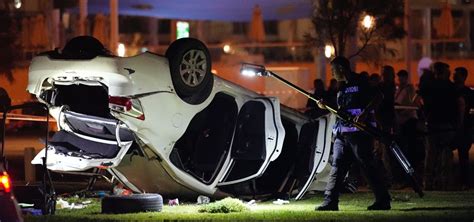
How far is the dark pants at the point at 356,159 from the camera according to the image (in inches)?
472

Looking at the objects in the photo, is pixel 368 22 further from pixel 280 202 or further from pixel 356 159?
pixel 356 159

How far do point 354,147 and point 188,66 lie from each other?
1954mm

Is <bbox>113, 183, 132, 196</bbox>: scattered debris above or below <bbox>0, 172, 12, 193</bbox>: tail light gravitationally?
below

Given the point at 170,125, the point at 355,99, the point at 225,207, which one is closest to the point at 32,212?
the point at 170,125

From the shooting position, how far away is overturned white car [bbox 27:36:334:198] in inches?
462

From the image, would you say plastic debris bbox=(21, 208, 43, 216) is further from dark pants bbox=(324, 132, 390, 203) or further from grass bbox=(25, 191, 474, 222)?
dark pants bbox=(324, 132, 390, 203)

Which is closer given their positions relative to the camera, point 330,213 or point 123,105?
point 123,105

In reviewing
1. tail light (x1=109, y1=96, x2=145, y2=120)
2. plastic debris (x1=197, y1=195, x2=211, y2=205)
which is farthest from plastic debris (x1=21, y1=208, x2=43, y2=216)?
plastic debris (x1=197, y1=195, x2=211, y2=205)

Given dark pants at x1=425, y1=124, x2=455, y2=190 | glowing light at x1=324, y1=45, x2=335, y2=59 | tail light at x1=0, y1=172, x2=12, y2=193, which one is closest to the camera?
tail light at x1=0, y1=172, x2=12, y2=193

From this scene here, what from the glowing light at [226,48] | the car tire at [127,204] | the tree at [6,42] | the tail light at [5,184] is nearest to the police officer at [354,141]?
the car tire at [127,204]

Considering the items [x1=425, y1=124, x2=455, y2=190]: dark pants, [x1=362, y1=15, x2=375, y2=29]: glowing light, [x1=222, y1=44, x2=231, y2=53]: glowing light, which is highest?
[x1=222, y1=44, x2=231, y2=53]: glowing light

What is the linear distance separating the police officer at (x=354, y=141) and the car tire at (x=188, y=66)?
4.32 feet

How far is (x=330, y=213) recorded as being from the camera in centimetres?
1168

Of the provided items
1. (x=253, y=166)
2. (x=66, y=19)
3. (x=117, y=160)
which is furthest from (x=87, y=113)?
(x=66, y=19)
